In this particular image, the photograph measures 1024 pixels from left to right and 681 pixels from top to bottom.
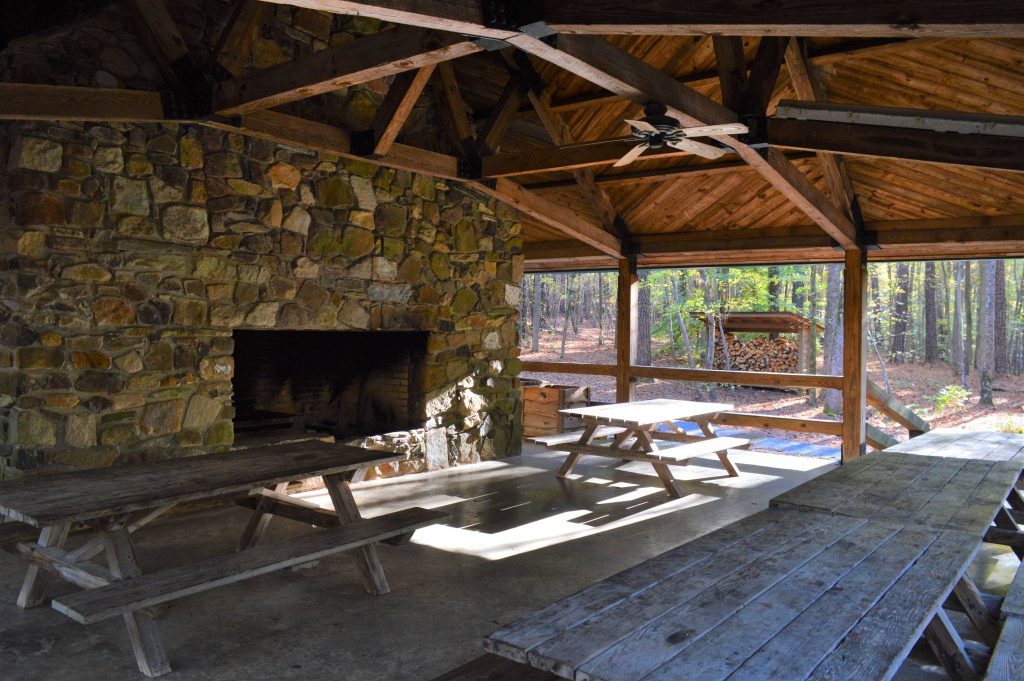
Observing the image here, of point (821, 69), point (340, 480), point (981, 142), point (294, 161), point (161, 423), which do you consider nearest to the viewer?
point (340, 480)

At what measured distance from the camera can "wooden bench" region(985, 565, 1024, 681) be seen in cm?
187

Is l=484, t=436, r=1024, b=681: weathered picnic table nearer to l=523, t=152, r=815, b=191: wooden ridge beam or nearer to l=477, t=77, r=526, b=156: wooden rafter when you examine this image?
l=477, t=77, r=526, b=156: wooden rafter

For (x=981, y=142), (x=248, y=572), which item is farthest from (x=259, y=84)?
(x=981, y=142)

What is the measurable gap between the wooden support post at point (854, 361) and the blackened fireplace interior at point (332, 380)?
15.2 ft

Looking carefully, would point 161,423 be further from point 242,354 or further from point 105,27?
point 105,27

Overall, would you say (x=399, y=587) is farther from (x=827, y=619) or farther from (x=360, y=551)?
(x=827, y=619)

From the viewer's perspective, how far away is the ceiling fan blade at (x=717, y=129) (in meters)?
4.38

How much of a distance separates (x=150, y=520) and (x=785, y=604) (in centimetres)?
274

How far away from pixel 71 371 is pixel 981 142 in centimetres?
566

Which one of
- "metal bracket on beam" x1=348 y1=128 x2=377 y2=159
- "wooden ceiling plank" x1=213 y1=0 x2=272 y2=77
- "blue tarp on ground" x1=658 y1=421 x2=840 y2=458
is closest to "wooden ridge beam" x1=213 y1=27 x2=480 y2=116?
"wooden ceiling plank" x1=213 y1=0 x2=272 y2=77

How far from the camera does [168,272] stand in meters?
5.09

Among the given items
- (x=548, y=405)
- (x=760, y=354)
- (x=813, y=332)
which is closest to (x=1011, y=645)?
(x=548, y=405)

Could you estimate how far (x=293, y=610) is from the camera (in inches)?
140

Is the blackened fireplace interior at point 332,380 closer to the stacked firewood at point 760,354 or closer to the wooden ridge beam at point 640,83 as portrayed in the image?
the wooden ridge beam at point 640,83
